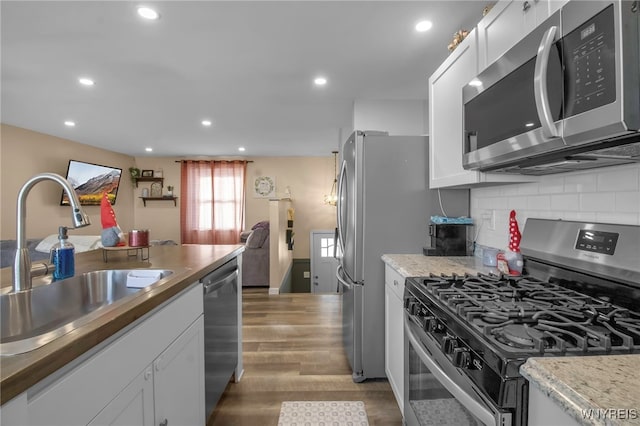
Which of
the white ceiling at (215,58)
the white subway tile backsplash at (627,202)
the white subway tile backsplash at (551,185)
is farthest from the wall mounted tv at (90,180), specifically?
the white subway tile backsplash at (627,202)

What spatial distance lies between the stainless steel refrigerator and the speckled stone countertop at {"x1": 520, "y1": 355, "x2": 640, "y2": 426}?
146cm

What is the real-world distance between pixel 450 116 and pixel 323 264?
4.88 meters

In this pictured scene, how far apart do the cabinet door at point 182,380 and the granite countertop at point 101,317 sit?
Result: 0.23m

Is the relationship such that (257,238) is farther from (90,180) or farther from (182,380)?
(182,380)

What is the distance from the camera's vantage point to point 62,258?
123cm

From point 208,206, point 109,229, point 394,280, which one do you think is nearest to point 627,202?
point 394,280

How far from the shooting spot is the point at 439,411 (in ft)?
3.53

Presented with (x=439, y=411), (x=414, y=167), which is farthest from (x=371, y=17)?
(x=439, y=411)

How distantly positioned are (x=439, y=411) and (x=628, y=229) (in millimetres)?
896

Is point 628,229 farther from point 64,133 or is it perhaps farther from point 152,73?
point 64,133

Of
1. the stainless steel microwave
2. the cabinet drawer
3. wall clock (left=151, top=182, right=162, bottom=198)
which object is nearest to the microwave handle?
the stainless steel microwave

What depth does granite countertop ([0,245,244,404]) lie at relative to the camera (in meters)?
0.55

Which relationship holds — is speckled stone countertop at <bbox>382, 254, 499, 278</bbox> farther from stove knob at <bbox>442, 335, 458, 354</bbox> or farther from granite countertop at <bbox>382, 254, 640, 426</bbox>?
granite countertop at <bbox>382, 254, 640, 426</bbox>

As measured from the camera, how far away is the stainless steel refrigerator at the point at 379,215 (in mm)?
2109
